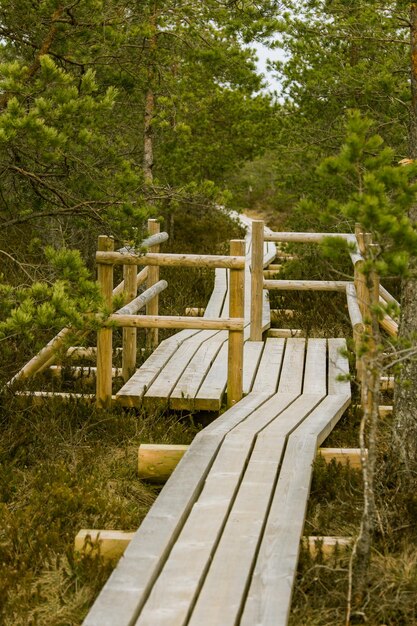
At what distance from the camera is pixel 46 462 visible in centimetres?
620

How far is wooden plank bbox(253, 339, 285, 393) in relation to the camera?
25.3ft

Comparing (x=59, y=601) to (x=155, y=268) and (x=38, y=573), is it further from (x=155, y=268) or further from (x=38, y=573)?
(x=155, y=268)

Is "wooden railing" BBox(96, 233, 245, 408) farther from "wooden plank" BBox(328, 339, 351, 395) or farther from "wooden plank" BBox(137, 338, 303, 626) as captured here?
"wooden plank" BBox(328, 339, 351, 395)

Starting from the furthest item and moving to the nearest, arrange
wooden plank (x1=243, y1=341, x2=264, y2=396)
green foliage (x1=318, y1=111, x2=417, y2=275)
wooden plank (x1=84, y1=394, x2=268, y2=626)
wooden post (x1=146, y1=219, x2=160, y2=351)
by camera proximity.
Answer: wooden post (x1=146, y1=219, x2=160, y2=351) → wooden plank (x1=243, y1=341, x2=264, y2=396) → green foliage (x1=318, y1=111, x2=417, y2=275) → wooden plank (x1=84, y1=394, x2=268, y2=626)

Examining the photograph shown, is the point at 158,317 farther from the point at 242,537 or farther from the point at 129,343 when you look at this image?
the point at 242,537

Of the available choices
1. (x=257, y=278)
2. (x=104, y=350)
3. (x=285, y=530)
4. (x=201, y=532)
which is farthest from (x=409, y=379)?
(x=257, y=278)

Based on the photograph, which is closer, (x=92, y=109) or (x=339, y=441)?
(x=92, y=109)

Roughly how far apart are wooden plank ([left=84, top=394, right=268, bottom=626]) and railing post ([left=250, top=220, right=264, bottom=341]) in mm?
3130

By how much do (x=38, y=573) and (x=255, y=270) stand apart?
500 centimetres

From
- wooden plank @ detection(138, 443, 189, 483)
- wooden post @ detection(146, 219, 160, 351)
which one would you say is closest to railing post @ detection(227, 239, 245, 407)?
wooden plank @ detection(138, 443, 189, 483)

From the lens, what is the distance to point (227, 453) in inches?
223

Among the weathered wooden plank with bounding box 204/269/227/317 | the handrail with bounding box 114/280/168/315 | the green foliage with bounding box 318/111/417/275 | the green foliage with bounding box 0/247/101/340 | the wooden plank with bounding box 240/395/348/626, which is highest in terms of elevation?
the green foliage with bounding box 318/111/417/275

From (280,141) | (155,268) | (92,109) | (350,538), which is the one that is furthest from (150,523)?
(280,141)

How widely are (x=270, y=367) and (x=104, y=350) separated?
183 centimetres
